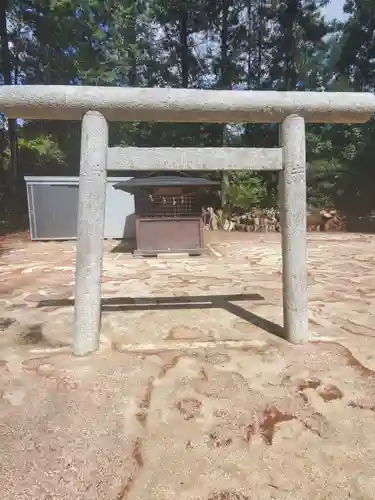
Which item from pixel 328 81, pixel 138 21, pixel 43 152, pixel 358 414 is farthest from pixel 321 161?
pixel 358 414

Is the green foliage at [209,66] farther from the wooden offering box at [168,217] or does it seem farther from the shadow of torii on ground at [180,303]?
the shadow of torii on ground at [180,303]

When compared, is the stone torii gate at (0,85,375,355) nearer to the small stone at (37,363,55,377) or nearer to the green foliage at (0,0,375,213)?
the small stone at (37,363,55,377)

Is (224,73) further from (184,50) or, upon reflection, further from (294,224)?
(294,224)

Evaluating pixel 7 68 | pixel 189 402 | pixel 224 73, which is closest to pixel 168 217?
pixel 189 402

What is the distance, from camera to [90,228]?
9.21 ft

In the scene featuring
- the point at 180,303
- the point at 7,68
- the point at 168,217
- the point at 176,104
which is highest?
the point at 7,68

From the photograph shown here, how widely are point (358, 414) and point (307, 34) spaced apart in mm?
20025

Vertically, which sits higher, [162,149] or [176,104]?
[176,104]

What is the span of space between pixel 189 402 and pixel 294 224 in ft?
5.47

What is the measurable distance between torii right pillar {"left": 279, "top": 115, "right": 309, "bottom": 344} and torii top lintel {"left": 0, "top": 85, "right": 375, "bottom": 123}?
183 mm

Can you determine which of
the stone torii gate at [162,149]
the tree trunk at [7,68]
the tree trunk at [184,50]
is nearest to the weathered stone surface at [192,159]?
the stone torii gate at [162,149]

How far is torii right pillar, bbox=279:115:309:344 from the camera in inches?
114

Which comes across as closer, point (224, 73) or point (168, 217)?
point (168, 217)

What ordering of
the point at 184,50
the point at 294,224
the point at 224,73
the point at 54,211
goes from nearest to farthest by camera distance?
the point at 294,224 < the point at 54,211 < the point at 224,73 < the point at 184,50
